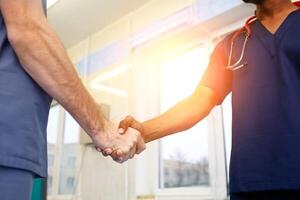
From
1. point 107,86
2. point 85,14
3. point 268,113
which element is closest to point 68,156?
point 107,86

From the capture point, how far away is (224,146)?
92.6 inches

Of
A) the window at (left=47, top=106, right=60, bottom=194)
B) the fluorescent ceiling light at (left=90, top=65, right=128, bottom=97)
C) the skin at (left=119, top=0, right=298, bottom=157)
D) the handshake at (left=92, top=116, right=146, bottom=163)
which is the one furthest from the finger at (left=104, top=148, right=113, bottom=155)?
the window at (left=47, top=106, right=60, bottom=194)

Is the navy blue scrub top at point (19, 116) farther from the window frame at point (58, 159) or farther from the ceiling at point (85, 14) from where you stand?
the window frame at point (58, 159)

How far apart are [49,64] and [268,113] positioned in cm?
66

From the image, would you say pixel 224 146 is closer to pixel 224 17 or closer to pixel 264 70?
pixel 224 17

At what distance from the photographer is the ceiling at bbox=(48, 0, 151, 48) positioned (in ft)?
10.3

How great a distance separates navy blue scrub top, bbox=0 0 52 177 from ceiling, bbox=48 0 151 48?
2251 mm

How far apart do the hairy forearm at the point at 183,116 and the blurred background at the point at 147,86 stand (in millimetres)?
1018

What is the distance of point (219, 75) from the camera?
1.33 meters

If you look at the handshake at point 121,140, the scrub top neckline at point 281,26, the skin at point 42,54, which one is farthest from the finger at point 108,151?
the scrub top neckline at point 281,26

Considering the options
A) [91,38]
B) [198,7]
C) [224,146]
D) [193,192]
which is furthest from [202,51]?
[91,38]

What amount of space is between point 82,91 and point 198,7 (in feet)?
5.58

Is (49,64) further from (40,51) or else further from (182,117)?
(182,117)

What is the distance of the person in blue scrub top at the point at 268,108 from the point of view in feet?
3.24
